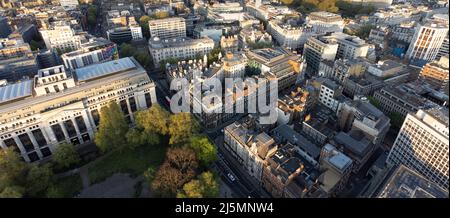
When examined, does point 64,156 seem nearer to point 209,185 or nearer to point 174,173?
point 174,173

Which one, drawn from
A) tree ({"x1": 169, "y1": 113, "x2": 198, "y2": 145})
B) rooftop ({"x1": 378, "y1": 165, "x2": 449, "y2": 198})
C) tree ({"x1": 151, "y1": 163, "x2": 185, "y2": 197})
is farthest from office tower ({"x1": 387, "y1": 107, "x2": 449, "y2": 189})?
tree ({"x1": 151, "y1": 163, "x2": 185, "y2": 197})

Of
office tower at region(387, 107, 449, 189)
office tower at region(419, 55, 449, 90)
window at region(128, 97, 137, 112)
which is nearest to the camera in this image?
office tower at region(387, 107, 449, 189)

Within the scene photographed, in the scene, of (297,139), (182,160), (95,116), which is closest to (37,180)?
(95,116)

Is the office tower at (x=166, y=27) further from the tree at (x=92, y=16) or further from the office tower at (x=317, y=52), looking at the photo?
the office tower at (x=317, y=52)

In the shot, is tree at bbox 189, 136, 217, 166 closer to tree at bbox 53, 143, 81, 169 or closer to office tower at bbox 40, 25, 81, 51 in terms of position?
tree at bbox 53, 143, 81, 169

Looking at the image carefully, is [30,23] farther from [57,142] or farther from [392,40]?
[392,40]

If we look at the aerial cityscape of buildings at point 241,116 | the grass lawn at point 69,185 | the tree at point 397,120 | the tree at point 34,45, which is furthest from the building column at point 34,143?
the tree at point 397,120
